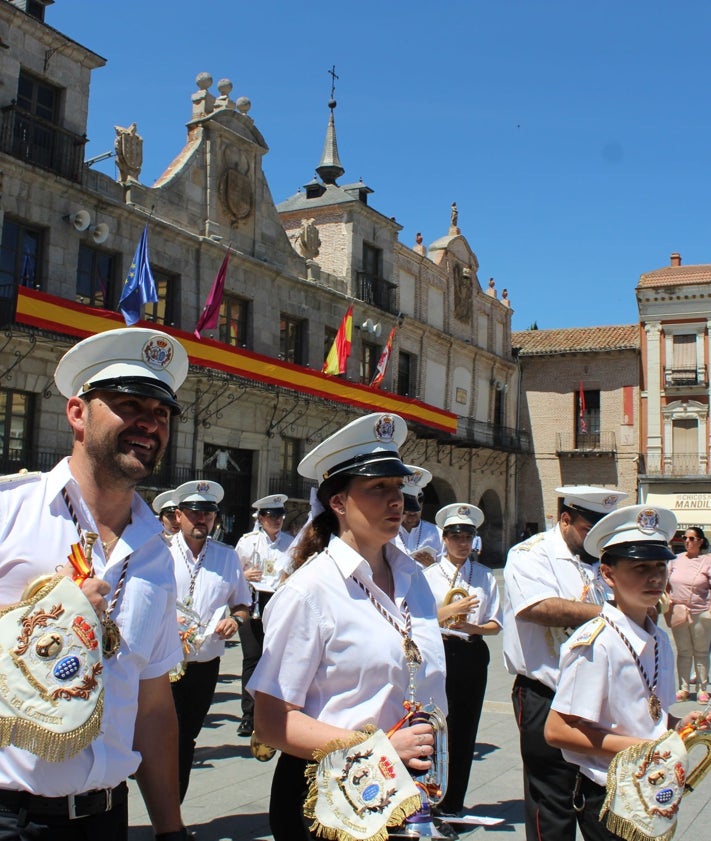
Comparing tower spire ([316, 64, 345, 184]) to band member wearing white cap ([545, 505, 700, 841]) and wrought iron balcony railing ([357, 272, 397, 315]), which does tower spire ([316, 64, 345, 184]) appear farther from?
band member wearing white cap ([545, 505, 700, 841])

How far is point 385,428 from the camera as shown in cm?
333

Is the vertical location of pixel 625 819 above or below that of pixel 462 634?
below

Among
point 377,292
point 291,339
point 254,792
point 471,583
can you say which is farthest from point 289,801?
point 377,292

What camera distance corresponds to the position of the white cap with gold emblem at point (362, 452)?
3.17 meters

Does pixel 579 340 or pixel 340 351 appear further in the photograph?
pixel 579 340

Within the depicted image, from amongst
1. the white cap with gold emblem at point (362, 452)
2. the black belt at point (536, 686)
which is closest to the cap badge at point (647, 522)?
the white cap with gold emblem at point (362, 452)

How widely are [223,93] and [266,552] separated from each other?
17522 mm

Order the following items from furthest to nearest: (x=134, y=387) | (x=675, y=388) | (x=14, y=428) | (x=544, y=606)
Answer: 1. (x=675, y=388)
2. (x=14, y=428)
3. (x=544, y=606)
4. (x=134, y=387)

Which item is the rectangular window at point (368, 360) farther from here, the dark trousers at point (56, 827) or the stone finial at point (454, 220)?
the dark trousers at point (56, 827)

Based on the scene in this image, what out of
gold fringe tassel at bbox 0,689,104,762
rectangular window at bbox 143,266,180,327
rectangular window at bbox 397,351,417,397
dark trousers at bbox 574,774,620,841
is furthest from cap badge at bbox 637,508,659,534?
rectangular window at bbox 397,351,417,397

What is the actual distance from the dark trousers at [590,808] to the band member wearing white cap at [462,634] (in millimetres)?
1461

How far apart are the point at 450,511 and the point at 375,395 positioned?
63.0 ft

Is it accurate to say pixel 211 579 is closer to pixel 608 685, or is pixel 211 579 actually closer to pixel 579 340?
pixel 608 685

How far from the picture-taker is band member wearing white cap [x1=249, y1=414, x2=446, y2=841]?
286 centimetres
